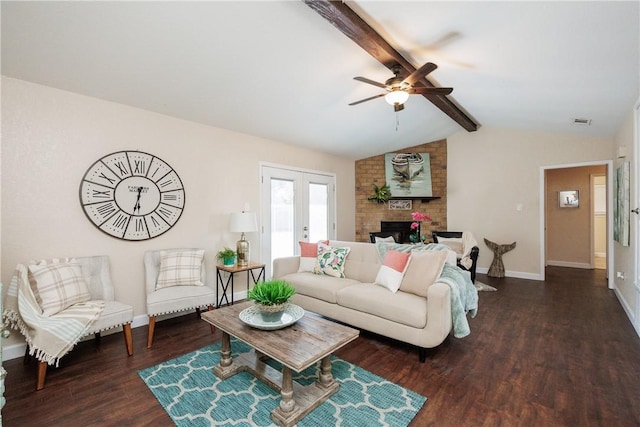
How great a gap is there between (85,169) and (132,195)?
47 centimetres

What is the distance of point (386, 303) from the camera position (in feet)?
8.45

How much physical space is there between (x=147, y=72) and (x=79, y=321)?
215 centimetres

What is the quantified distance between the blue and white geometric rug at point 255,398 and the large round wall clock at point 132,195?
1.54 m

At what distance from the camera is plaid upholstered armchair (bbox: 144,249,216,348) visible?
2.88 m

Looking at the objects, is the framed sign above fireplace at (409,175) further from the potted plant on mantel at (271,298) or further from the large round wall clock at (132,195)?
the potted plant on mantel at (271,298)

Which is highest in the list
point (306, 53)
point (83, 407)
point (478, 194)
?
point (306, 53)

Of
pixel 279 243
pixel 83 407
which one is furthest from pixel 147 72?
pixel 279 243

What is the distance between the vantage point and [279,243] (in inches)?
190

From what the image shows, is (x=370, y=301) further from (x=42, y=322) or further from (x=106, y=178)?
(x=106, y=178)

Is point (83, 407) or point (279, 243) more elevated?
point (279, 243)

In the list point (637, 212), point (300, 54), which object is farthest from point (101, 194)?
point (637, 212)

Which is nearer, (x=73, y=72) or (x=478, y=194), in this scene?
(x=73, y=72)

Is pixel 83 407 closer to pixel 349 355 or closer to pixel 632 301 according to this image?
pixel 349 355

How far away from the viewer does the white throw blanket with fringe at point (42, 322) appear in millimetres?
2051
